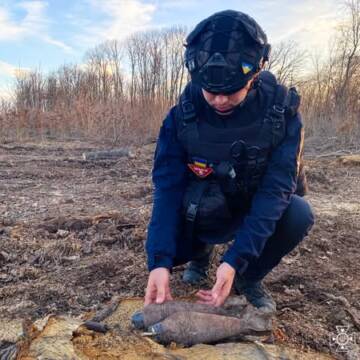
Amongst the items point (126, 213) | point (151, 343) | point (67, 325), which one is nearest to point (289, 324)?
point (151, 343)

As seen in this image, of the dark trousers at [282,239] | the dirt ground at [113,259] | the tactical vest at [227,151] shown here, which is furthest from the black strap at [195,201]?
the dirt ground at [113,259]

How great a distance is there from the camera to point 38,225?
327 centimetres

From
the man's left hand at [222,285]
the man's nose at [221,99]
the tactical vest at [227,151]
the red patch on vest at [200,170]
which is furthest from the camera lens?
the red patch on vest at [200,170]

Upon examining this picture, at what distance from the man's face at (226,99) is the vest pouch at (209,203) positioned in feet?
1.10

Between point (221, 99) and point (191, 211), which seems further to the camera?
point (191, 211)

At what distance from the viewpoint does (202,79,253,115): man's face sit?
1.62m

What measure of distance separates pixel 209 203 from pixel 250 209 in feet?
0.57

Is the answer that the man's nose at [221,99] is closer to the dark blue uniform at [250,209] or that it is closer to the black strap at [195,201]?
the dark blue uniform at [250,209]

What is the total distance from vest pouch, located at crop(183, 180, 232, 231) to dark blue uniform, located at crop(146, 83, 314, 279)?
36 millimetres

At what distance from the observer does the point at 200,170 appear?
1.85 m

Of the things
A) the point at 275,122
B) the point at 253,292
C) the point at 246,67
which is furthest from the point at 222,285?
the point at 246,67

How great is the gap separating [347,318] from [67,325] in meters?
1.20

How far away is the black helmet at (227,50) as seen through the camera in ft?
5.05

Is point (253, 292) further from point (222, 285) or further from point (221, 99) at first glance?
point (221, 99)
